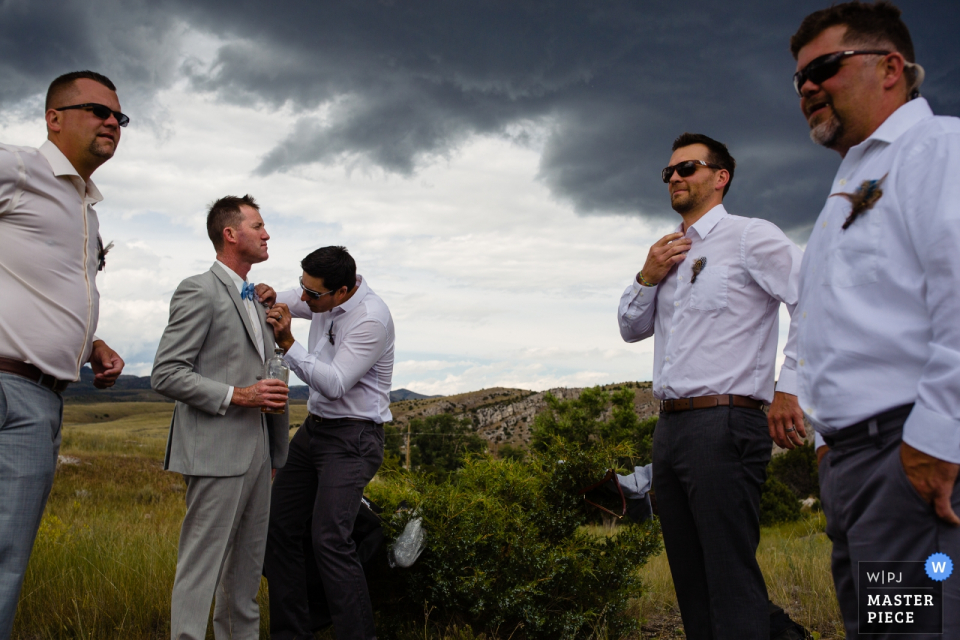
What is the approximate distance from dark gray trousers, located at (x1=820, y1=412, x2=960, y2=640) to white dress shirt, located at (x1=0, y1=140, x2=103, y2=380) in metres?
2.96

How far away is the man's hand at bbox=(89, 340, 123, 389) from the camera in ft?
10.5

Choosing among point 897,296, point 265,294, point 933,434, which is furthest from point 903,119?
point 265,294

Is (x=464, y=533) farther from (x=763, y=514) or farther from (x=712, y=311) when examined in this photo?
(x=763, y=514)

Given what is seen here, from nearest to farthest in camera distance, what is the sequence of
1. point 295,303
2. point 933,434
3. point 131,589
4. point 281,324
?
point 933,434 < point 281,324 < point 131,589 < point 295,303

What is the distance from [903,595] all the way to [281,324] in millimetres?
3272

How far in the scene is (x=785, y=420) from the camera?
290 centimetres

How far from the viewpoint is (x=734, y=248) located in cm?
334

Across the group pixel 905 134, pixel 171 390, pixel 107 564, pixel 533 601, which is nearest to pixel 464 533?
pixel 533 601

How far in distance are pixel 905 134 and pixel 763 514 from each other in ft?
59.6

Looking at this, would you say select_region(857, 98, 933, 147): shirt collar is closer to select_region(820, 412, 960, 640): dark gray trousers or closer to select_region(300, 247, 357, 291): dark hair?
select_region(820, 412, 960, 640): dark gray trousers

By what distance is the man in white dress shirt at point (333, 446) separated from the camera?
3.88 m

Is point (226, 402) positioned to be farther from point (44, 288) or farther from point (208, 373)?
point (44, 288)

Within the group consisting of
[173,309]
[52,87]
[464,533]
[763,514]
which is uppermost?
[52,87]

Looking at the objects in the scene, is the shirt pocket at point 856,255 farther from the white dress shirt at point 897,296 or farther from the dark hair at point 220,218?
the dark hair at point 220,218
